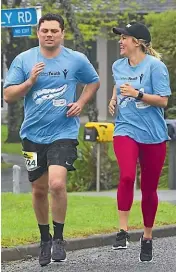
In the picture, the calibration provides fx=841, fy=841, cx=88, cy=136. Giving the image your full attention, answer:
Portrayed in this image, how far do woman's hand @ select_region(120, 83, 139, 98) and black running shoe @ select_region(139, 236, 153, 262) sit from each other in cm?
124

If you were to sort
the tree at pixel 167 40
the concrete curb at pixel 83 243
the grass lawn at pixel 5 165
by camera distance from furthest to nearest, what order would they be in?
the grass lawn at pixel 5 165, the tree at pixel 167 40, the concrete curb at pixel 83 243

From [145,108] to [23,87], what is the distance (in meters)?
1.04

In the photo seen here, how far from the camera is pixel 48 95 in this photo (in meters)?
6.73

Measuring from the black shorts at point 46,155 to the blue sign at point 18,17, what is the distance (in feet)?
19.0

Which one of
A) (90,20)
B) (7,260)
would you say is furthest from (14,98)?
(90,20)

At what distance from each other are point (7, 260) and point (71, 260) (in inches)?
21.8

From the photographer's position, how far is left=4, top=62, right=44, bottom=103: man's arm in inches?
258

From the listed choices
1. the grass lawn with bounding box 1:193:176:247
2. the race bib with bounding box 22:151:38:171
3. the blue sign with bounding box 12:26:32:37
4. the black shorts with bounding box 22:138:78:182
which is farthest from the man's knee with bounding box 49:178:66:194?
the blue sign with bounding box 12:26:32:37

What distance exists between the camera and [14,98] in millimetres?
A: 6789

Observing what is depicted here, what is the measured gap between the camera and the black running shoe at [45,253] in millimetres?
6745

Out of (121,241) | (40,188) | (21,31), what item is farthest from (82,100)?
(21,31)

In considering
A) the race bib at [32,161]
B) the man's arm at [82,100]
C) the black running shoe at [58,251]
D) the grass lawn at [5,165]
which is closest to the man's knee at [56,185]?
the race bib at [32,161]

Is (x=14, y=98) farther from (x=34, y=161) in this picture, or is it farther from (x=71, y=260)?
(x=71, y=260)

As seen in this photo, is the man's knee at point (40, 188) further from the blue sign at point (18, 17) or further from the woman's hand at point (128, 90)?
the blue sign at point (18, 17)
